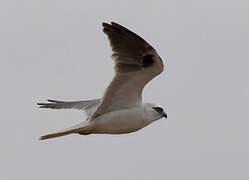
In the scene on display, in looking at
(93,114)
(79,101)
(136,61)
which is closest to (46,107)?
(79,101)

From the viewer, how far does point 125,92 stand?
13.2 metres

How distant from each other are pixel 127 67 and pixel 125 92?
526mm

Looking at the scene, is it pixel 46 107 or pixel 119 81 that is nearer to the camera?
pixel 119 81

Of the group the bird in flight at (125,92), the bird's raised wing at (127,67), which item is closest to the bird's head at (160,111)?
the bird in flight at (125,92)

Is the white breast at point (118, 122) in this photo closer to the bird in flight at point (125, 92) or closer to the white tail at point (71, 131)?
the bird in flight at point (125, 92)

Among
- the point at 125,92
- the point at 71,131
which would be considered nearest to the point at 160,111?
the point at 125,92

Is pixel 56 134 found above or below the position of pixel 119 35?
below

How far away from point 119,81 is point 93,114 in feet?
2.34

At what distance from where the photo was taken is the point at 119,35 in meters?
12.3

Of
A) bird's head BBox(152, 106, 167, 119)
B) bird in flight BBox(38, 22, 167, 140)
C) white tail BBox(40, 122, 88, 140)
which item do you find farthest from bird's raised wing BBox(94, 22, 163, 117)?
bird's head BBox(152, 106, 167, 119)

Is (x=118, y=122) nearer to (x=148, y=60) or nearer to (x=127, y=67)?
(x=127, y=67)

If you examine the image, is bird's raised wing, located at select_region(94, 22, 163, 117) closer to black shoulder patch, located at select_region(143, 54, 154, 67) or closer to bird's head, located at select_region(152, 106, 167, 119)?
black shoulder patch, located at select_region(143, 54, 154, 67)

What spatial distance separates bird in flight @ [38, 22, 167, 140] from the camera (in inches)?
492

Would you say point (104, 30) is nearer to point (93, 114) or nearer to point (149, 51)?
point (149, 51)
